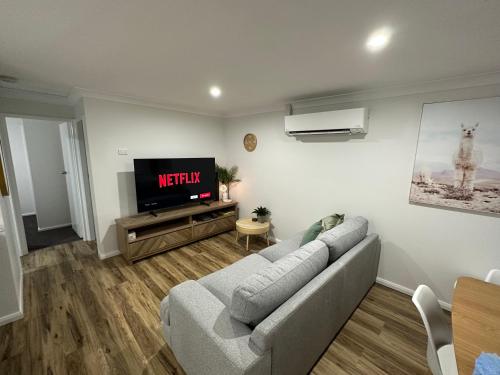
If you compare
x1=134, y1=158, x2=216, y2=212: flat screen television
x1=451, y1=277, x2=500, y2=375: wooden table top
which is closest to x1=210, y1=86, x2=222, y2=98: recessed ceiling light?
x1=134, y1=158, x2=216, y2=212: flat screen television

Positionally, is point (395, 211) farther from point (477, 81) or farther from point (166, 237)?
point (166, 237)

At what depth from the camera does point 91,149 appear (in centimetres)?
285

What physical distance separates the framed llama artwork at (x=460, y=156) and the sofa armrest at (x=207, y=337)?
220 cm

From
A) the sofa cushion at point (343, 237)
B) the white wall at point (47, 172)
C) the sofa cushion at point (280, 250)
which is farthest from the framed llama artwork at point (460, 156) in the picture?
the white wall at point (47, 172)

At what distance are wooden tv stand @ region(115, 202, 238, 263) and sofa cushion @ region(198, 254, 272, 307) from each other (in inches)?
61.0

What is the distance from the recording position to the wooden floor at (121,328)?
1.63 m

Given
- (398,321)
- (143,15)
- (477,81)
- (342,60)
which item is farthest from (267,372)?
(477,81)

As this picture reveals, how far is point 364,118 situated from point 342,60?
0.93 m

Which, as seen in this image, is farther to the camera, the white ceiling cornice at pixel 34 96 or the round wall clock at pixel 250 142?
the round wall clock at pixel 250 142

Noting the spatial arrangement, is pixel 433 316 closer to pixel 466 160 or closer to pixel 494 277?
pixel 494 277

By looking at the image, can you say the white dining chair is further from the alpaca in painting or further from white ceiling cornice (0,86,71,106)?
white ceiling cornice (0,86,71,106)

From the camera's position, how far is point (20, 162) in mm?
4926

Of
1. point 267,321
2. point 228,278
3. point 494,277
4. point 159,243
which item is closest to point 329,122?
point 494,277

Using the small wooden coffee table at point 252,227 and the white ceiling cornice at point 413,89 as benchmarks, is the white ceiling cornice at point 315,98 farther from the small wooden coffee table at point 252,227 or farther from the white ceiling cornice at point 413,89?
the small wooden coffee table at point 252,227
